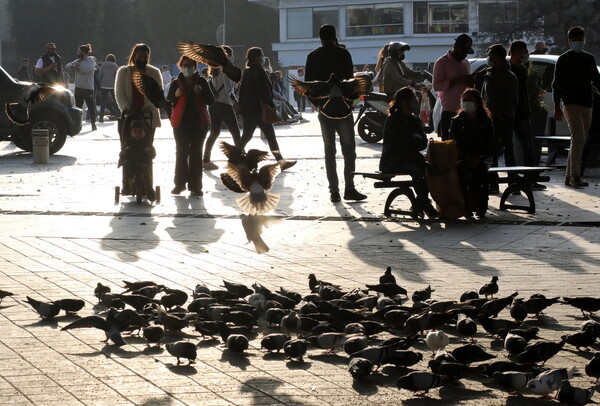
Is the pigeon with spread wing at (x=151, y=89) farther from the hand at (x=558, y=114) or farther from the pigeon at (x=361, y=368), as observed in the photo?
the pigeon at (x=361, y=368)

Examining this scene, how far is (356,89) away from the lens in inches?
523

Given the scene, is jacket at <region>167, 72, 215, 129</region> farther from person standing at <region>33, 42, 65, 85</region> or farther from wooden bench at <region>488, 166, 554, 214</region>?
person standing at <region>33, 42, 65, 85</region>

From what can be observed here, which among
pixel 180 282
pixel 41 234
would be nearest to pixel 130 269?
pixel 180 282

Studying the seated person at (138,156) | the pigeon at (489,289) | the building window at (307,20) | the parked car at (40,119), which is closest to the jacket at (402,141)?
the seated person at (138,156)

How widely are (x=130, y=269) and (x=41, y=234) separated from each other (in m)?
2.44

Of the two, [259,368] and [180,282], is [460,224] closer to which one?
[180,282]

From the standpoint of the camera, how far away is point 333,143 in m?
13.9

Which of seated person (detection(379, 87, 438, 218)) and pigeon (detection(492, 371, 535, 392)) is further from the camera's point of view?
seated person (detection(379, 87, 438, 218))

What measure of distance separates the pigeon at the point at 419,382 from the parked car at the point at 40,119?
17.7 meters

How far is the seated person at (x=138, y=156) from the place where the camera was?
46.4 feet

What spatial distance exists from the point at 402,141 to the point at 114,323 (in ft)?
20.7

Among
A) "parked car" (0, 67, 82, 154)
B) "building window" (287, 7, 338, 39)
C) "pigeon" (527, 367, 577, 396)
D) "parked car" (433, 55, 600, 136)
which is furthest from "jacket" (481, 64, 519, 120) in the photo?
"building window" (287, 7, 338, 39)

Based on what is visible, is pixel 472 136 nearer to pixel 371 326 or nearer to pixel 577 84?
pixel 577 84

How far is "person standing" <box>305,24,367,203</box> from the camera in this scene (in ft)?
45.1
